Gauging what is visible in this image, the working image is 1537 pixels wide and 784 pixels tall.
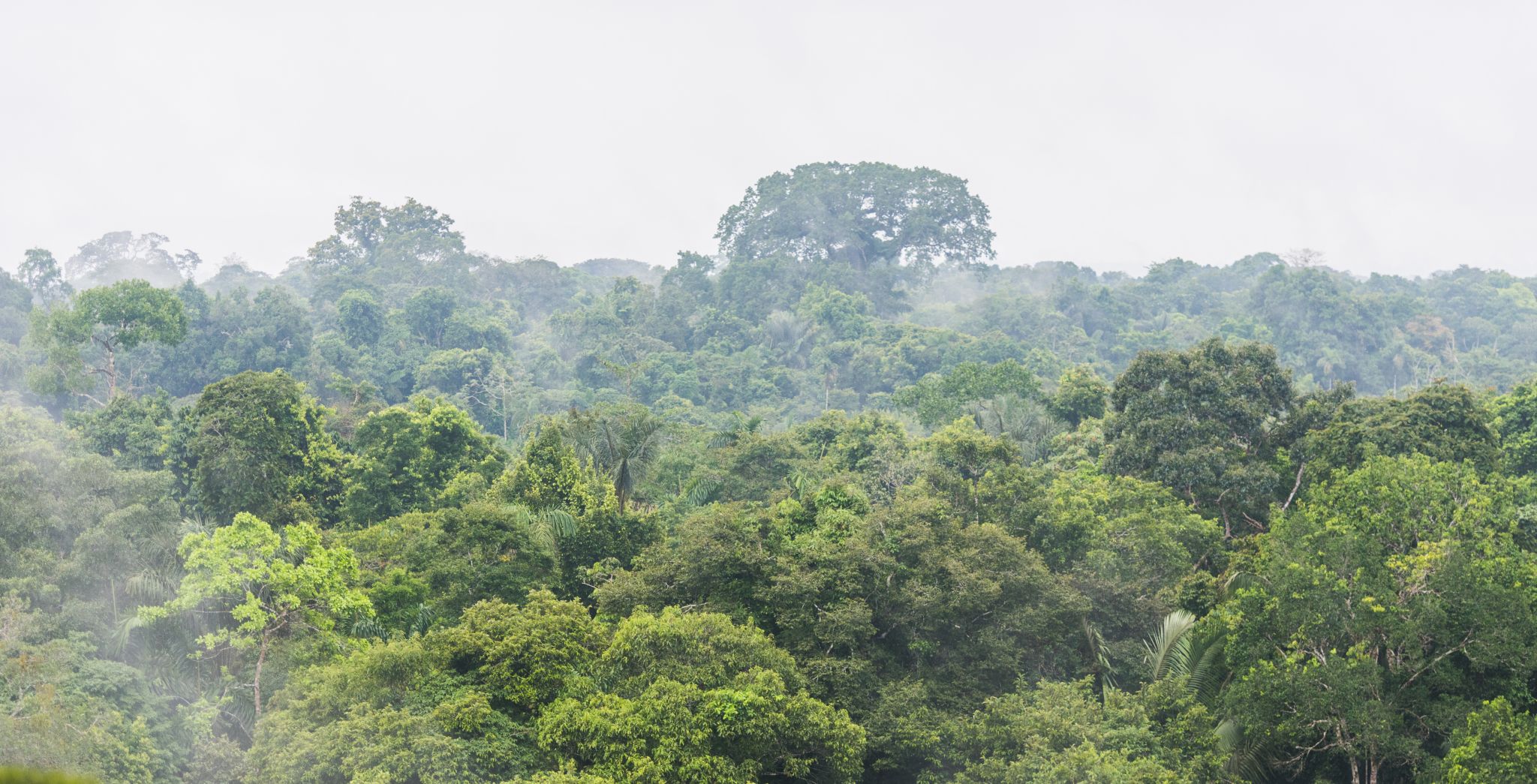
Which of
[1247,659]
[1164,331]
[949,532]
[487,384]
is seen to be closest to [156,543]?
[949,532]

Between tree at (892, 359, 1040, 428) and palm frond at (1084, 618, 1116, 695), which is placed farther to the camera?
tree at (892, 359, 1040, 428)

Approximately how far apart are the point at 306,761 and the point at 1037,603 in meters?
11.6

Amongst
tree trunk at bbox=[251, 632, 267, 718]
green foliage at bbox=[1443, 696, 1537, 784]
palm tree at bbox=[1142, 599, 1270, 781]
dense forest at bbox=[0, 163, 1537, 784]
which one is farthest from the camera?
tree trunk at bbox=[251, 632, 267, 718]

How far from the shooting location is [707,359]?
52812 millimetres

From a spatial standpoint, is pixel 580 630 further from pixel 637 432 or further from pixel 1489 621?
pixel 1489 621

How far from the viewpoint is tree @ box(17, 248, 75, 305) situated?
2202 inches

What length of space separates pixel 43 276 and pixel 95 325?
1012 inches

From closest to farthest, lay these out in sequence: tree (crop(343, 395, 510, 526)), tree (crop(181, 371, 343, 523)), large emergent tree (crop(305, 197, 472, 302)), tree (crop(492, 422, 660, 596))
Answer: tree (crop(492, 422, 660, 596))
tree (crop(181, 371, 343, 523))
tree (crop(343, 395, 510, 526))
large emergent tree (crop(305, 197, 472, 302))

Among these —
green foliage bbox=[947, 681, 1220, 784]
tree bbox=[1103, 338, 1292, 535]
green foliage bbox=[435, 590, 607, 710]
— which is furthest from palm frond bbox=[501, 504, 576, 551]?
tree bbox=[1103, 338, 1292, 535]

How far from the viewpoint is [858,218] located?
229 feet

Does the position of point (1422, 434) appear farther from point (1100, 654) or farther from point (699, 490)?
point (699, 490)

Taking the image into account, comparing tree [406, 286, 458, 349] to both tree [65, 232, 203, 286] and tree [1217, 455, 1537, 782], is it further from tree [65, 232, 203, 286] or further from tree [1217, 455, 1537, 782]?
tree [1217, 455, 1537, 782]

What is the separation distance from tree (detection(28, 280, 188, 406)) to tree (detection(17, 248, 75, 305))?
22.2m

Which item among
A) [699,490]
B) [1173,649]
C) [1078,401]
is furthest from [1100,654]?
[1078,401]
